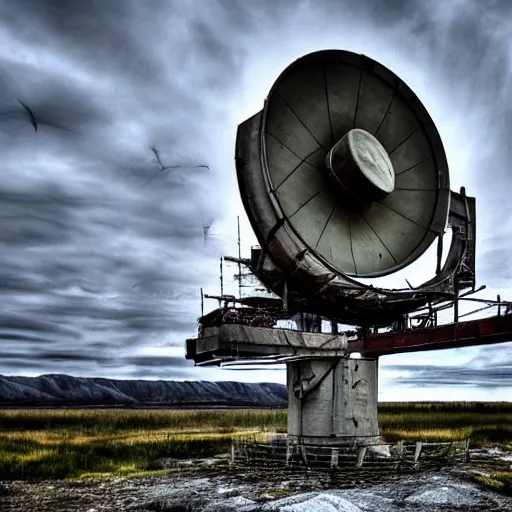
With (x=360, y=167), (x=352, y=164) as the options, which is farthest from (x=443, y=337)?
(x=352, y=164)

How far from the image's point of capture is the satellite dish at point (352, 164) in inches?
744

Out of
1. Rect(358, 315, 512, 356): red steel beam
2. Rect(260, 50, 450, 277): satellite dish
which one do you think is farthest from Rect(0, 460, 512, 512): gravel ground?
Rect(260, 50, 450, 277): satellite dish

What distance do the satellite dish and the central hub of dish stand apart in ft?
0.10

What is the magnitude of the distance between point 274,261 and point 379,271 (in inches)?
164

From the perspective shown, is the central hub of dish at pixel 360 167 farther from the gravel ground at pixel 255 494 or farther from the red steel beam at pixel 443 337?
the gravel ground at pixel 255 494

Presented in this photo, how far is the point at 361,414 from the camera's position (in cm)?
2108

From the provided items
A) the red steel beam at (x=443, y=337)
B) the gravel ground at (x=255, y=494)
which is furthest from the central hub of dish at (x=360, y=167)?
the gravel ground at (x=255, y=494)

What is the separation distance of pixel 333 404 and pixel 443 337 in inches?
171

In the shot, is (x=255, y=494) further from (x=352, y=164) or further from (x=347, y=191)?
(x=352, y=164)

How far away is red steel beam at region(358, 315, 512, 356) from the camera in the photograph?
19750 mm

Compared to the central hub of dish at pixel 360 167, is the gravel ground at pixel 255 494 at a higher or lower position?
lower

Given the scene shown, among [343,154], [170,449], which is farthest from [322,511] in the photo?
[170,449]

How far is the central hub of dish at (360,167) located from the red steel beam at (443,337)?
5145 mm

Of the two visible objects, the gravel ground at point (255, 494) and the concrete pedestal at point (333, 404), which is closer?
the gravel ground at point (255, 494)
